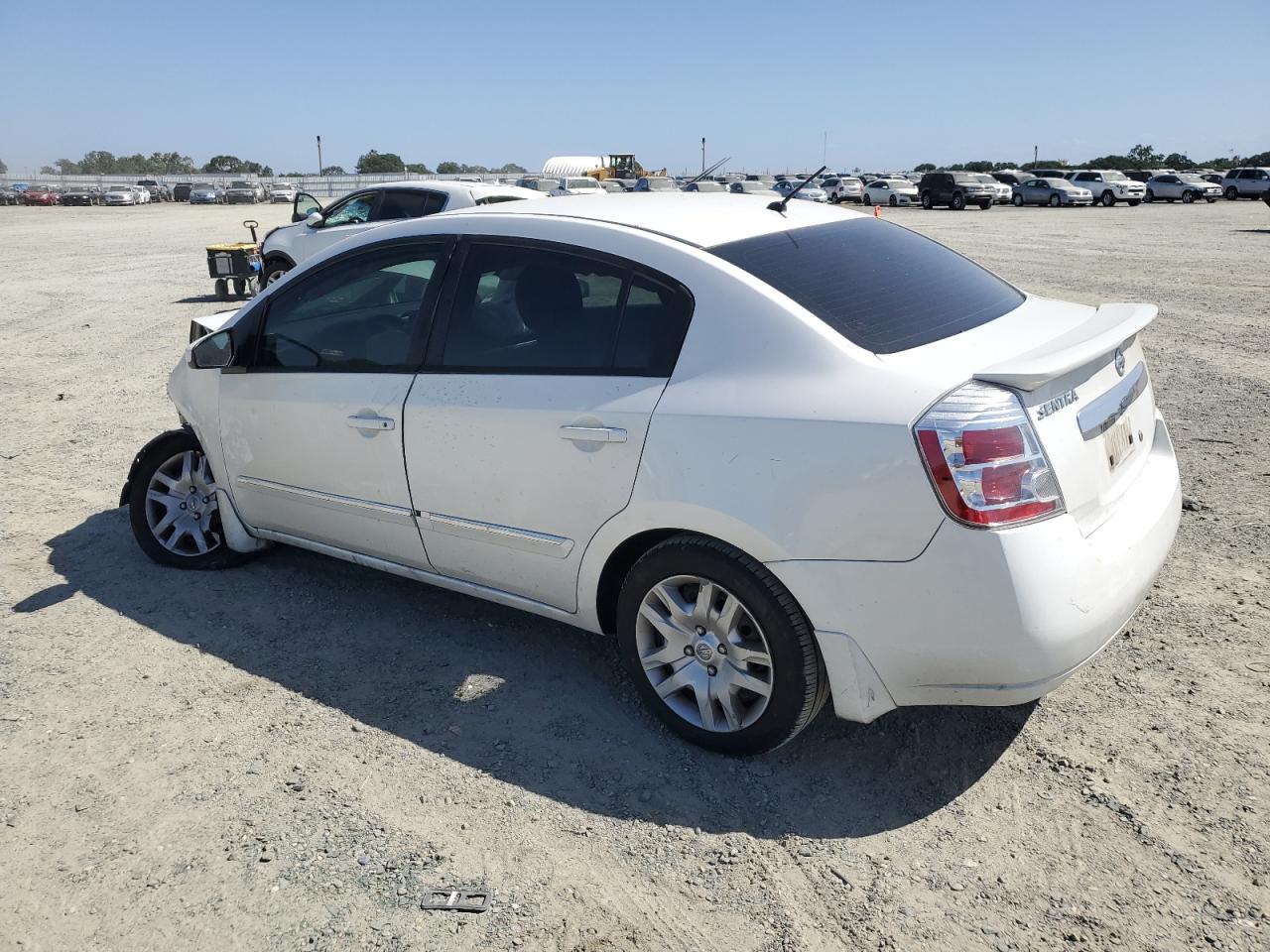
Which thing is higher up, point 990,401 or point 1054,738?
point 990,401

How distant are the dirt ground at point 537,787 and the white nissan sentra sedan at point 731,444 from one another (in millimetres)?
251

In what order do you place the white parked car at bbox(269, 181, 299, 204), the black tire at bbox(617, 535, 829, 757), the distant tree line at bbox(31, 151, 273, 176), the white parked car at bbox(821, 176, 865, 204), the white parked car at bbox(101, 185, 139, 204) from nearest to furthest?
the black tire at bbox(617, 535, 829, 757), the white parked car at bbox(821, 176, 865, 204), the white parked car at bbox(101, 185, 139, 204), the white parked car at bbox(269, 181, 299, 204), the distant tree line at bbox(31, 151, 273, 176)

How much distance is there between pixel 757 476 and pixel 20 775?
2657 millimetres

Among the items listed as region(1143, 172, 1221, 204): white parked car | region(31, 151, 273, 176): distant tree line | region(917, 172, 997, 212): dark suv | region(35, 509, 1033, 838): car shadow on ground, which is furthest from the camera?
region(31, 151, 273, 176): distant tree line

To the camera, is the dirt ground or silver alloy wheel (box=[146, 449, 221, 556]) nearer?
the dirt ground

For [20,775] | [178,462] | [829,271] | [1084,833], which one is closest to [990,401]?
[829,271]

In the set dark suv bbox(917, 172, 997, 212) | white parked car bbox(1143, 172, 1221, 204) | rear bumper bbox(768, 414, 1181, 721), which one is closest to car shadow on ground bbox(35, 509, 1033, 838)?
rear bumper bbox(768, 414, 1181, 721)

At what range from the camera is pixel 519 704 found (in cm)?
365

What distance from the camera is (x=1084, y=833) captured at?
2.84 meters

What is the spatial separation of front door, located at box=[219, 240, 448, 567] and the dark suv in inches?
1791

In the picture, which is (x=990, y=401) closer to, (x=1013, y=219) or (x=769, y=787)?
(x=769, y=787)

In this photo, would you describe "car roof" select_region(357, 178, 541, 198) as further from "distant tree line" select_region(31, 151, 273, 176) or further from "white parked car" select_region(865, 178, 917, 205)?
"distant tree line" select_region(31, 151, 273, 176)

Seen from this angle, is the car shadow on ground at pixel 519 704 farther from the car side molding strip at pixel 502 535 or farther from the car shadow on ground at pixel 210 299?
the car shadow on ground at pixel 210 299

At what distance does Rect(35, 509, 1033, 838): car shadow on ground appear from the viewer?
10.1 ft
